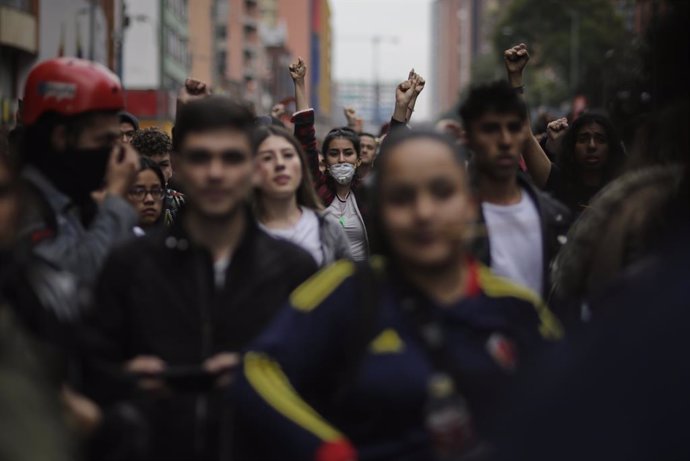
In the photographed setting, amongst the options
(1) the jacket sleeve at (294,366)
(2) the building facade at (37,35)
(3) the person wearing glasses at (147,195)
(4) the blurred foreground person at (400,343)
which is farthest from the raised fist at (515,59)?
(2) the building facade at (37,35)

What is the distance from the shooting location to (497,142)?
538cm

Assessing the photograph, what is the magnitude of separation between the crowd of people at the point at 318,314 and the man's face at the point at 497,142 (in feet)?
1.41

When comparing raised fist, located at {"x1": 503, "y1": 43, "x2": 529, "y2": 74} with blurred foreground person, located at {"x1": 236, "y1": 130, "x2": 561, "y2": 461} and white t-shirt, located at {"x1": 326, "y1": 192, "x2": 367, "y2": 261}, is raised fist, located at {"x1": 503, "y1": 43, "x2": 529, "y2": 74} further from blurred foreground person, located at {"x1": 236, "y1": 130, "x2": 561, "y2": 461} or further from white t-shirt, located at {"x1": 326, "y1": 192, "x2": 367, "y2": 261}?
blurred foreground person, located at {"x1": 236, "y1": 130, "x2": 561, "y2": 461}

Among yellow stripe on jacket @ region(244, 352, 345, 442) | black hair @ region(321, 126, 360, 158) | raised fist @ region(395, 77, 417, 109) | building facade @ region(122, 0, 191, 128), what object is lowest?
yellow stripe on jacket @ region(244, 352, 345, 442)

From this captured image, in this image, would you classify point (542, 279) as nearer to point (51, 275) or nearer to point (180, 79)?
point (51, 275)

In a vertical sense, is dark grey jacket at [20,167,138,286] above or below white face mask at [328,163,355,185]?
below

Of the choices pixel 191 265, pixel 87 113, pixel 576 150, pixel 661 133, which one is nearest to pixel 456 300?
pixel 191 265

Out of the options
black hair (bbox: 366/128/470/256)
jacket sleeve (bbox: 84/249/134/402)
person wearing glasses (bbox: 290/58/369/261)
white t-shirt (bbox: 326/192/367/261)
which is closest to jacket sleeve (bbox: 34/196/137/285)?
jacket sleeve (bbox: 84/249/134/402)

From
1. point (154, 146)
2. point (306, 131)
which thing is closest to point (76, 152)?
point (306, 131)

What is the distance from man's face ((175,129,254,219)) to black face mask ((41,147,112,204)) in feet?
2.11

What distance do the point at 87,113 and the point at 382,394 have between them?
6.23 feet

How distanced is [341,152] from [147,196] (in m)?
2.46

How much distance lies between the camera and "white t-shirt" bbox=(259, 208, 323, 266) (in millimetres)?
6056

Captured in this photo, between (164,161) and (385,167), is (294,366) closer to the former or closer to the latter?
(385,167)
